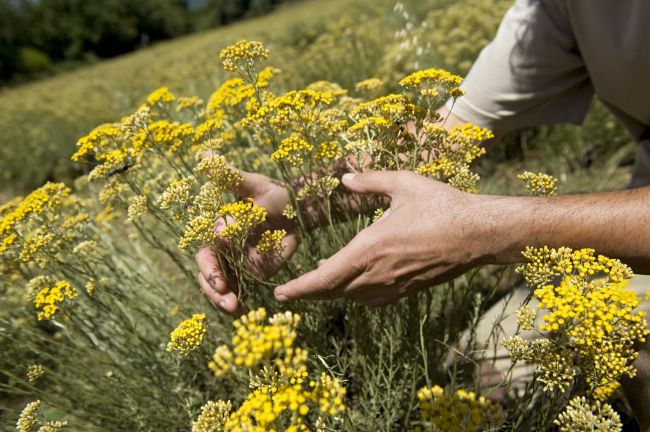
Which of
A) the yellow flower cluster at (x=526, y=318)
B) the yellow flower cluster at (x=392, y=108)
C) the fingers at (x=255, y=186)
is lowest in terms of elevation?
the yellow flower cluster at (x=526, y=318)

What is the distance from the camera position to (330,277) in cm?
128

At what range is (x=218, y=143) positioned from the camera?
1.67 m

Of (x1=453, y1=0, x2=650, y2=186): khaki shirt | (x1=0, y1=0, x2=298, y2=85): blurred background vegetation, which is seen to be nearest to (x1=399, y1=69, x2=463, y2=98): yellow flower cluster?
(x1=453, y1=0, x2=650, y2=186): khaki shirt

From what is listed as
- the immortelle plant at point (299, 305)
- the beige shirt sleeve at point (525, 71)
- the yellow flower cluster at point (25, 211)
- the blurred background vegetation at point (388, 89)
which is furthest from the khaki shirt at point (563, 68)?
the yellow flower cluster at point (25, 211)

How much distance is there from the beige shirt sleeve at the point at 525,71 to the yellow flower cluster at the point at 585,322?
129 cm

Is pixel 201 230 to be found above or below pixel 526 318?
above

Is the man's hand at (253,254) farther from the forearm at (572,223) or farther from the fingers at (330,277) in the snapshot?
the forearm at (572,223)

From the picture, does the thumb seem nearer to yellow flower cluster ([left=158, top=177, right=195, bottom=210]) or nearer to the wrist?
the wrist

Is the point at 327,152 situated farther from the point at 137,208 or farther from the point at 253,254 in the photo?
the point at 137,208

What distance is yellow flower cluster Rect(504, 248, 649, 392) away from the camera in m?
0.93

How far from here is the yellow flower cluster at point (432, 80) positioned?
1.36 meters

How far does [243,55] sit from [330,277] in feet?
2.83

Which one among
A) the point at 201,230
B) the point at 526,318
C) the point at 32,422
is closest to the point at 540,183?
the point at 526,318

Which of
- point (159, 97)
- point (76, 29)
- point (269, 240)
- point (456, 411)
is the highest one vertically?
point (76, 29)
